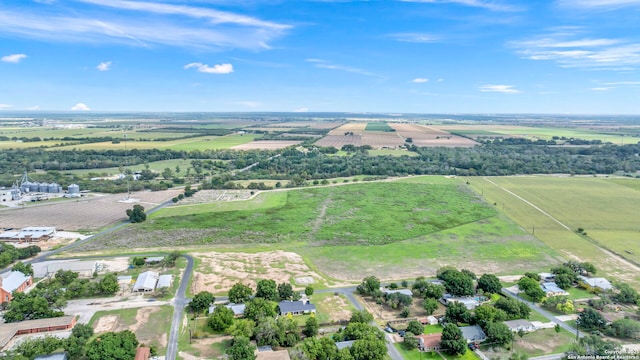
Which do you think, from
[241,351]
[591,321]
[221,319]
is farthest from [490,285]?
[221,319]

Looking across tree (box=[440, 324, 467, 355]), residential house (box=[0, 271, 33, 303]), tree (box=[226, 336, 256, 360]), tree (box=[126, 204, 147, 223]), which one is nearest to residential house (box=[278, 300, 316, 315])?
tree (box=[226, 336, 256, 360])

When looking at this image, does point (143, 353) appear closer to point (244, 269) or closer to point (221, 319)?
point (221, 319)

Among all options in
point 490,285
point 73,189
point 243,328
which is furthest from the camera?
point 73,189

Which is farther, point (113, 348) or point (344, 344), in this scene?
point (344, 344)

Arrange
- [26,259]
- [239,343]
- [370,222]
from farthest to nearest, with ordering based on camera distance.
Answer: [370,222] → [26,259] → [239,343]

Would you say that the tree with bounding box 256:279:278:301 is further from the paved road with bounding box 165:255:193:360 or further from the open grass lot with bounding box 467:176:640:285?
the open grass lot with bounding box 467:176:640:285

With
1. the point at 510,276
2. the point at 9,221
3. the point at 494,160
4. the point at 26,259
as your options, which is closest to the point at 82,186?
the point at 9,221

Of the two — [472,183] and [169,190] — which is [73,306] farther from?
Result: [472,183]
